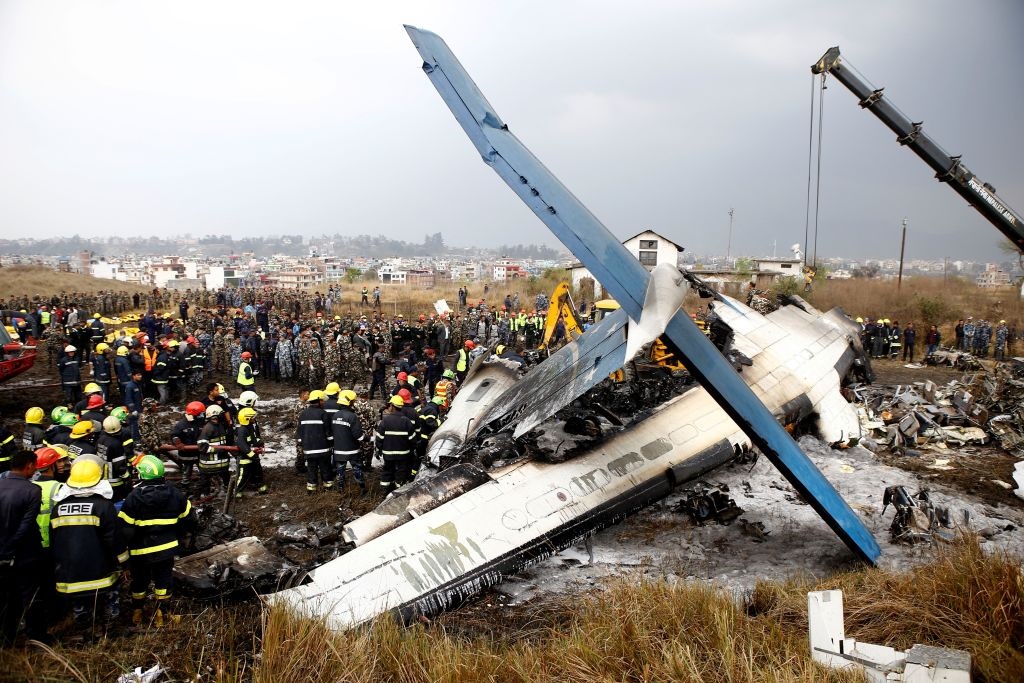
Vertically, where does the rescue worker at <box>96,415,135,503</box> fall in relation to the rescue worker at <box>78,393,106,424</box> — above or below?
below

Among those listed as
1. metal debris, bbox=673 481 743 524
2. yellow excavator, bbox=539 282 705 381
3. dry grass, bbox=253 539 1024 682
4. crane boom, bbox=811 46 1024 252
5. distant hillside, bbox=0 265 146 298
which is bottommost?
metal debris, bbox=673 481 743 524

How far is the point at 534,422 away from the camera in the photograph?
23.0 feet

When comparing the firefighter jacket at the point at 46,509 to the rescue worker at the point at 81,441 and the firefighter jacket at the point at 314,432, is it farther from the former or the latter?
the firefighter jacket at the point at 314,432

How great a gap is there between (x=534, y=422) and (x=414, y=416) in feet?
11.2

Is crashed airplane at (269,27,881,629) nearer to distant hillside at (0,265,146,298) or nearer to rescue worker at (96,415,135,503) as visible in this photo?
rescue worker at (96,415,135,503)

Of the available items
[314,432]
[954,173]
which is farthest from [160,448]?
[954,173]

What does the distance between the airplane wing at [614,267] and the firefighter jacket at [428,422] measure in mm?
4849

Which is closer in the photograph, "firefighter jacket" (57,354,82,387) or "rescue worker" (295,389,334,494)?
"rescue worker" (295,389,334,494)

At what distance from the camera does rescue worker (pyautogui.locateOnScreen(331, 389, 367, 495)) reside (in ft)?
31.1

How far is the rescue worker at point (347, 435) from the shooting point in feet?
31.1

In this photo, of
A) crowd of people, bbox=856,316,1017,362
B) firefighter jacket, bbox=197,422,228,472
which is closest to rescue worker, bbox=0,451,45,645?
firefighter jacket, bbox=197,422,228,472

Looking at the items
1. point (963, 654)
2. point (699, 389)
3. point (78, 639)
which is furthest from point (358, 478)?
point (963, 654)

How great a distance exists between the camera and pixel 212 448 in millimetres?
9141

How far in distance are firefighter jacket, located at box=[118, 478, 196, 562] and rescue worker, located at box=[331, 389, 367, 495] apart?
3.66 m
